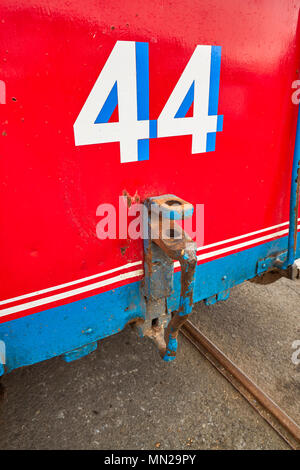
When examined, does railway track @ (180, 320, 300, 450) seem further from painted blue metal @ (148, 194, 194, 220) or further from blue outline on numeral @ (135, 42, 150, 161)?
blue outline on numeral @ (135, 42, 150, 161)

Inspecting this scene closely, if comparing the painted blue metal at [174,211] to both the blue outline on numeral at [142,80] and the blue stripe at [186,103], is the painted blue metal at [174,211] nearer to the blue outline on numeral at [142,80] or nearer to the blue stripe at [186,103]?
the blue outline on numeral at [142,80]

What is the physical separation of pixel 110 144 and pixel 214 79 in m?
0.56

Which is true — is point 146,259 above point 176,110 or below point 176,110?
below

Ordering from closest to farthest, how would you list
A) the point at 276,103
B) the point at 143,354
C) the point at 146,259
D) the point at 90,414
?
the point at 146,259 < the point at 276,103 < the point at 90,414 < the point at 143,354

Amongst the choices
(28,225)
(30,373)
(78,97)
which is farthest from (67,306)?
(30,373)

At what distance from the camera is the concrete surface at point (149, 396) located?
1825 millimetres

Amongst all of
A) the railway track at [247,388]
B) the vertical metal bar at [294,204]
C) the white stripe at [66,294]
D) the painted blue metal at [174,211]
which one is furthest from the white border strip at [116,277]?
the railway track at [247,388]

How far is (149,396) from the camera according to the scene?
2.07m

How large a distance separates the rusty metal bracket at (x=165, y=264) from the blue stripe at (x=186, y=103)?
34cm

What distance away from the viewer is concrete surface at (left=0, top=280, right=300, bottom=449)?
5.99 feet

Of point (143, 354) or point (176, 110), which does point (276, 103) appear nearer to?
point (176, 110)

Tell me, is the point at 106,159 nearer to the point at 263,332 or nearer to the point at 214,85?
the point at 214,85

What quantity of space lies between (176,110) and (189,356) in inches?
65.4
